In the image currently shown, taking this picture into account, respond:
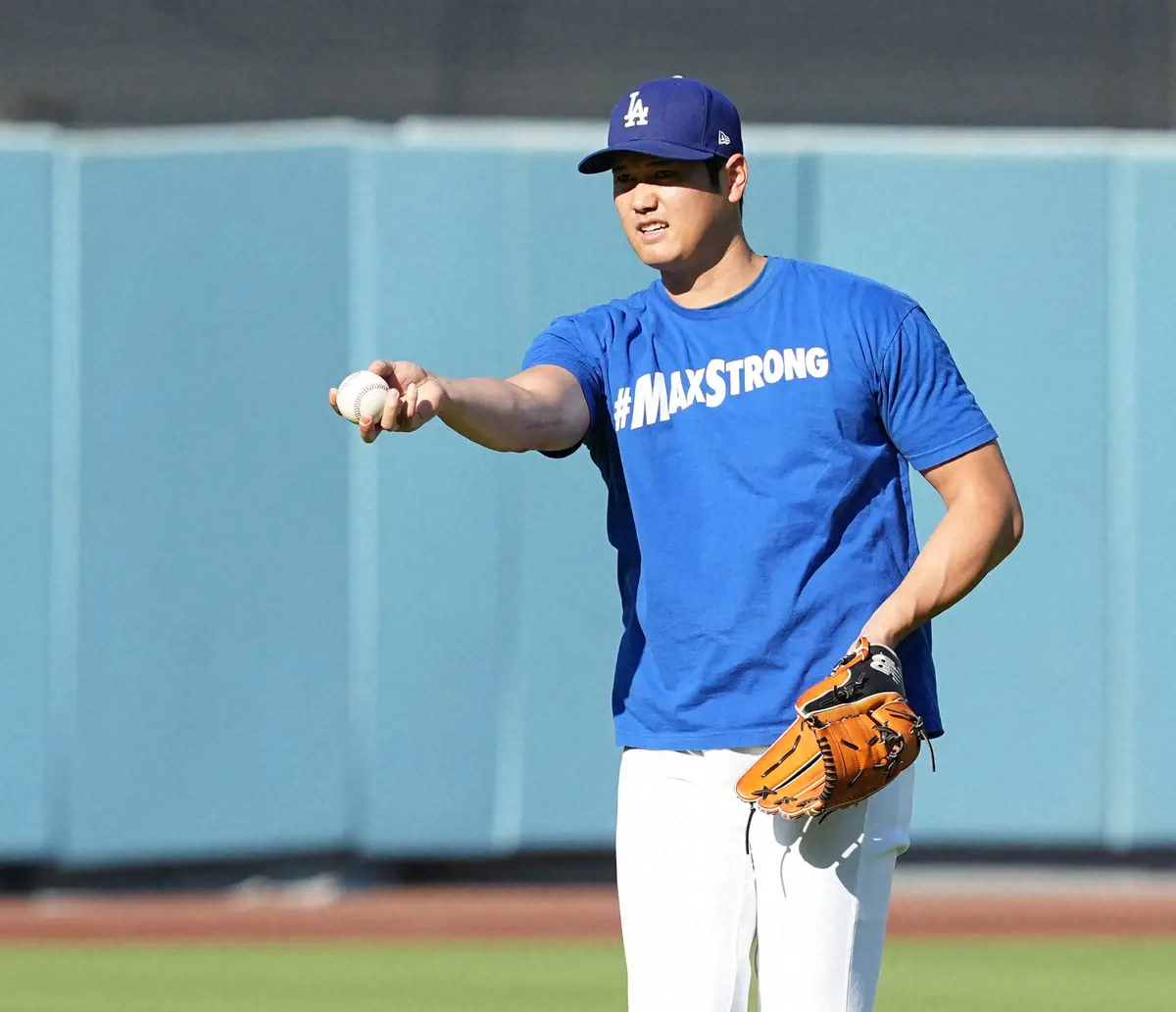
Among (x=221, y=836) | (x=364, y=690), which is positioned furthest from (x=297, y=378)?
(x=221, y=836)

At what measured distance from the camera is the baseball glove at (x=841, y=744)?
2549 millimetres

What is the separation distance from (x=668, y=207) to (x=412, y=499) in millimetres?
3813

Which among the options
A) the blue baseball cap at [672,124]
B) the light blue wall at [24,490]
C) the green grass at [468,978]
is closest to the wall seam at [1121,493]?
the green grass at [468,978]

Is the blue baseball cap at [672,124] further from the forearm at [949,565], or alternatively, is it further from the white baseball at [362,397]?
the forearm at [949,565]

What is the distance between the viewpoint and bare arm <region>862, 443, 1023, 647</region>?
8.68 feet

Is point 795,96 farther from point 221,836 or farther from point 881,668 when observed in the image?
point 881,668

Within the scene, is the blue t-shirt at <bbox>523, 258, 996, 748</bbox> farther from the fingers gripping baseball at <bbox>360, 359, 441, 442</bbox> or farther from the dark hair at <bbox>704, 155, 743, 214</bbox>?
the fingers gripping baseball at <bbox>360, 359, 441, 442</bbox>

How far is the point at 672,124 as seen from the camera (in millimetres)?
2773

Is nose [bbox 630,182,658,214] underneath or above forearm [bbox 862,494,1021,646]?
above

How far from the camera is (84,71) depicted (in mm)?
6891

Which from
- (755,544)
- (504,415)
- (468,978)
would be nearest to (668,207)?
(504,415)

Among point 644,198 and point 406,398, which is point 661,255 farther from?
point 406,398

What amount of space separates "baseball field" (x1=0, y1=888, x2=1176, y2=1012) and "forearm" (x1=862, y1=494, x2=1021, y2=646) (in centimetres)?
265

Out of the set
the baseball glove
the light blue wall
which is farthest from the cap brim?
the light blue wall
